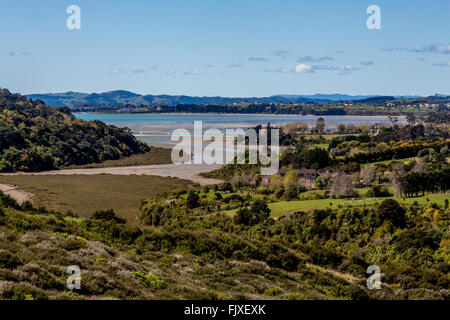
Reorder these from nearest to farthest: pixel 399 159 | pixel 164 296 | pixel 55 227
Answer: pixel 164 296 < pixel 55 227 < pixel 399 159

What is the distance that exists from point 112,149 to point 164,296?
97.9 meters

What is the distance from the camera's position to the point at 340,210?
3853 cm

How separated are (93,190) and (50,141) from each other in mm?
42115

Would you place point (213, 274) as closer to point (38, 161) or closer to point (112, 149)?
point (38, 161)

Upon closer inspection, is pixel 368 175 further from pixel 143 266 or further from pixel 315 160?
pixel 143 266

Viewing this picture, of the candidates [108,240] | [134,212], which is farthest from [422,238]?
[134,212]

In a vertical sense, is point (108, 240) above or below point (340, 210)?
above

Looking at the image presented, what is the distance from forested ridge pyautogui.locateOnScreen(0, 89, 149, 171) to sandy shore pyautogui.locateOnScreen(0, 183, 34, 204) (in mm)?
19155

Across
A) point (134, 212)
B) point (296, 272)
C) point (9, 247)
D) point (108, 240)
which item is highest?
point (9, 247)

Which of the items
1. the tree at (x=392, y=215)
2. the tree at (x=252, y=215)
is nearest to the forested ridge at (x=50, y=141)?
the tree at (x=252, y=215)

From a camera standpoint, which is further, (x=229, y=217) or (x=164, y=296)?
(x=229, y=217)

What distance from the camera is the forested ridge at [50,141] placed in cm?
8475

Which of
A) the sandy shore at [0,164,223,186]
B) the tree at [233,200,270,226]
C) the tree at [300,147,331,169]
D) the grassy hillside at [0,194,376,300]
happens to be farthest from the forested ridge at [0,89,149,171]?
the grassy hillside at [0,194,376,300]

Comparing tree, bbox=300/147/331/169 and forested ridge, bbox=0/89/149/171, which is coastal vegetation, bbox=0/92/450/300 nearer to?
tree, bbox=300/147/331/169
